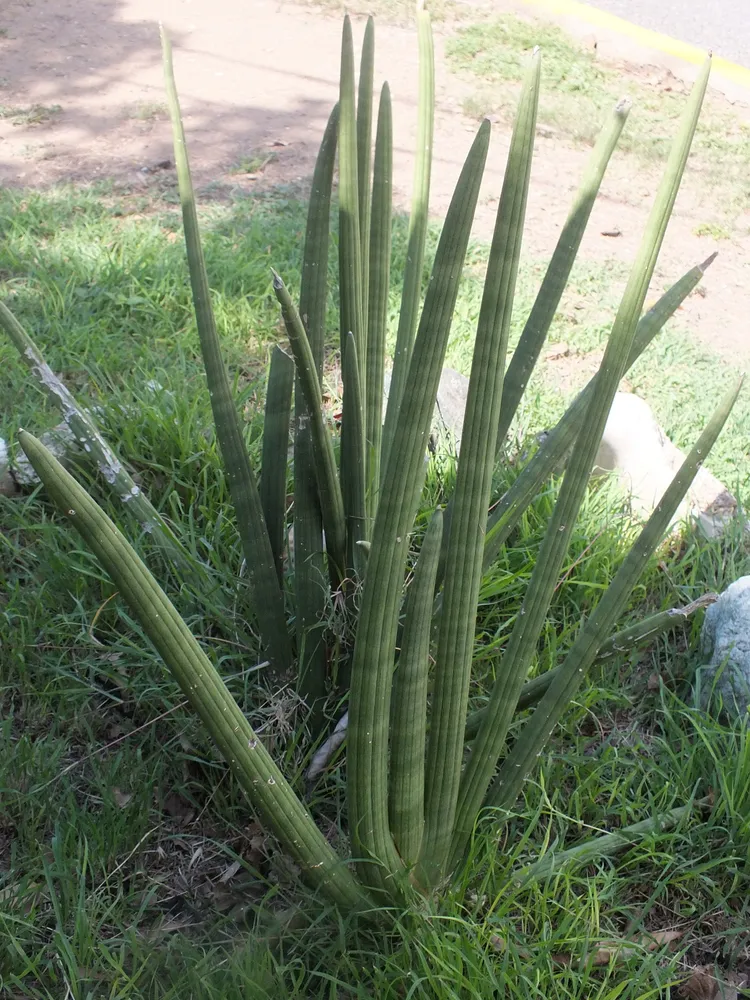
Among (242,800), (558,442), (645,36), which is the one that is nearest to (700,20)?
(645,36)

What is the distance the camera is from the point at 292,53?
5.56m

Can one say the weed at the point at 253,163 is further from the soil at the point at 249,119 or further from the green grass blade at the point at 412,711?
the green grass blade at the point at 412,711

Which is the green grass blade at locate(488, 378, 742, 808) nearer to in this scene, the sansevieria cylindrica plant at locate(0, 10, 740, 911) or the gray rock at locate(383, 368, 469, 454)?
the sansevieria cylindrica plant at locate(0, 10, 740, 911)

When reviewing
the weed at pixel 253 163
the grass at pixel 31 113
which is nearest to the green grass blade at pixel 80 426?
the weed at pixel 253 163

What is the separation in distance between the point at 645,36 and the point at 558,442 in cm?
568

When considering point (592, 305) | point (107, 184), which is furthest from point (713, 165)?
point (107, 184)

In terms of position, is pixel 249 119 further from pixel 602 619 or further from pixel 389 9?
pixel 602 619

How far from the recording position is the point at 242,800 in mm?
1654

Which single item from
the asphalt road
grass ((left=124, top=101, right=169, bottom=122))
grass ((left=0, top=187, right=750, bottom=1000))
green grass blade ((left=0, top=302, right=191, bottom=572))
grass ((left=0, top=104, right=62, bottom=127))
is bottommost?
grass ((left=0, top=187, right=750, bottom=1000))

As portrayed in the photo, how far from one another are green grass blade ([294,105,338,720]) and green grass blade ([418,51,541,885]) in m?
0.41

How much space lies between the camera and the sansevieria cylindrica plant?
39.8 inches

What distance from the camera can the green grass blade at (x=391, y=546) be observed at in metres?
0.95

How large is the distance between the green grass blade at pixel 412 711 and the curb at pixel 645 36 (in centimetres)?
549

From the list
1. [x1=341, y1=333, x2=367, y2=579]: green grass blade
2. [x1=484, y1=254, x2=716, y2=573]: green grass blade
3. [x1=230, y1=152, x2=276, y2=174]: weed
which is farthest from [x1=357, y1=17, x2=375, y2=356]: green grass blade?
[x1=230, y1=152, x2=276, y2=174]: weed
